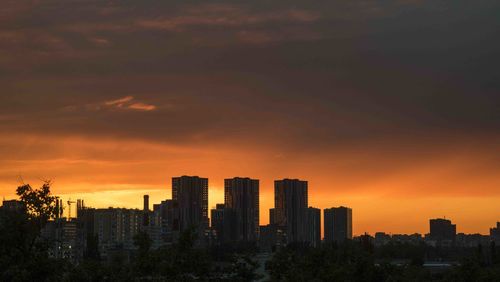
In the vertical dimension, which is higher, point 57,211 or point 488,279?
point 57,211

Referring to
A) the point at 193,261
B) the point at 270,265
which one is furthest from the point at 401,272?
the point at 193,261

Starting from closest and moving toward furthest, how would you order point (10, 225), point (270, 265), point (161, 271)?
point (10, 225) → point (161, 271) → point (270, 265)

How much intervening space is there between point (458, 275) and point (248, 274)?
53.6ft

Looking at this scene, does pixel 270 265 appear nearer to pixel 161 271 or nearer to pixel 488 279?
pixel 161 271

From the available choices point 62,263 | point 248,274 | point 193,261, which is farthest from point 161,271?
point 62,263

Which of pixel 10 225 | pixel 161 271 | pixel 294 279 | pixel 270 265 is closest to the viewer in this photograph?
pixel 10 225

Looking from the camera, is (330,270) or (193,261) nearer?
(193,261)

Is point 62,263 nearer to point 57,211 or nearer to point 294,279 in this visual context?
point 57,211

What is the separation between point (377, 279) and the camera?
59.9 m

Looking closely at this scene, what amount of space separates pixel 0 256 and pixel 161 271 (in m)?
12.1

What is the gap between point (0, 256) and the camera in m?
36.3

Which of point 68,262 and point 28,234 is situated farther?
point 68,262

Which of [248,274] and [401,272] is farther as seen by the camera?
[401,272]

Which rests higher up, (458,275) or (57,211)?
(57,211)
